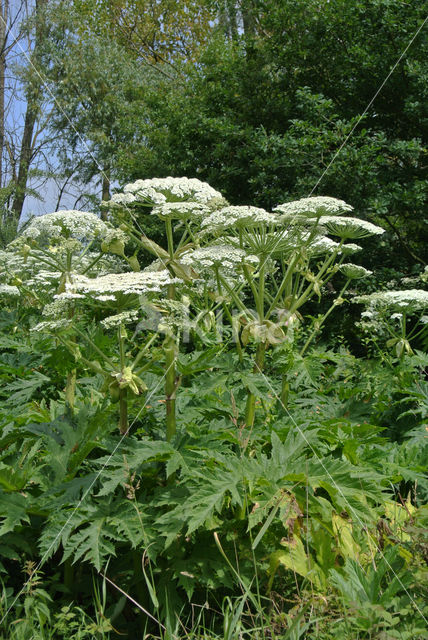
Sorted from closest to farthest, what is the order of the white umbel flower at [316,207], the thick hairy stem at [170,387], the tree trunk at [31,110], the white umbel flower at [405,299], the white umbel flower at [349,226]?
1. the thick hairy stem at [170,387]
2. the white umbel flower at [316,207]
3. the white umbel flower at [349,226]
4. the white umbel flower at [405,299]
5. the tree trunk at [31,110]

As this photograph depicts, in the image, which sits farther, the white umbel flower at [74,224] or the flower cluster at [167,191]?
the white umbel flower at [74,224]

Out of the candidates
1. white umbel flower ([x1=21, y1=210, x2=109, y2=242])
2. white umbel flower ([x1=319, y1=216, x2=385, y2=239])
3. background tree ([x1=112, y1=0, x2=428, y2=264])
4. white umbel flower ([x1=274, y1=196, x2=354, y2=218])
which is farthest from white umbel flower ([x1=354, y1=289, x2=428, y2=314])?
background tree ([x1=112, y1=0, x2=428, y2=264])

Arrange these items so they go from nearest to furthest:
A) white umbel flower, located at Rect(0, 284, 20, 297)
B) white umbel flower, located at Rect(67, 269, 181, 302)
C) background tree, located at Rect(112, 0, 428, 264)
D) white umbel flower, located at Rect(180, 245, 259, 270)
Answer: white umbel flower, located at Rect(67, 269, 181, 302)
white umbel flower, located at Rect(180, 245, 259, 270)
white umbel flower, located at Rect(0, 284, 20, 297)
background tree, located at Rect(112, 0, 428, 264)

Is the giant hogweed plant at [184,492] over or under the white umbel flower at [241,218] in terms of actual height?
under

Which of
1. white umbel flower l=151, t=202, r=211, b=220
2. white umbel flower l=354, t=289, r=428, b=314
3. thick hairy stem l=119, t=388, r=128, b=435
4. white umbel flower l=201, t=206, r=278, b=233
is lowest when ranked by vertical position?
white umbel flower l=354, t=289, r=428, b=314

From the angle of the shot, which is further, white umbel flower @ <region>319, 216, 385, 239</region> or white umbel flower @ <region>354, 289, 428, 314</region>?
white umbel flower @ <region>354, 289, 428, 314</region>

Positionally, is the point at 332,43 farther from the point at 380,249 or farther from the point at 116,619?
the point at 116,619

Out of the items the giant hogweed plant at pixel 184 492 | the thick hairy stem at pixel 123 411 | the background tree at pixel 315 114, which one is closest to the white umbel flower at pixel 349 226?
the giant hogweed plant at pixel 184 492

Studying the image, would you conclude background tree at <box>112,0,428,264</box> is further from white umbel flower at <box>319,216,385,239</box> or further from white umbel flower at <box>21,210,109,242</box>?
white umbel flower at <box>21,210,109,242</box>

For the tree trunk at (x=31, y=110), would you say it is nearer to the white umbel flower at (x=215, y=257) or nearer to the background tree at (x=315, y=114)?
the background tree at (x=315, y=114)

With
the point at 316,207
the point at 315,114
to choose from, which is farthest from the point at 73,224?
the point at 315,114

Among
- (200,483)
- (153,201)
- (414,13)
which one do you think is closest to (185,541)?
(200,483)

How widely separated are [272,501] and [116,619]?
924 mm

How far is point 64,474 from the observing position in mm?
2441
